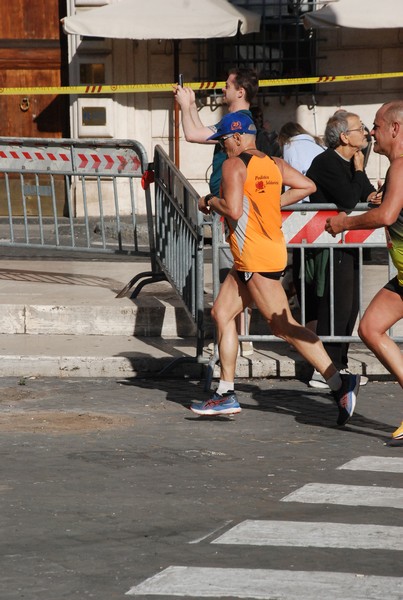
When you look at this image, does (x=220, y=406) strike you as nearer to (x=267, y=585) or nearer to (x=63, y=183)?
(x=267, y=585)

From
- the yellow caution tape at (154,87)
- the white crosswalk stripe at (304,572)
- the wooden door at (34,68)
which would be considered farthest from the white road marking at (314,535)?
the wooden door at (34,68)

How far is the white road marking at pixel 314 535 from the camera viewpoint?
5895 millimetres

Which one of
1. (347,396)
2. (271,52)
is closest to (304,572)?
(347,396)

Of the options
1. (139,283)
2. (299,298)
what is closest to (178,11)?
(139,283)

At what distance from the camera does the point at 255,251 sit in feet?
28.0

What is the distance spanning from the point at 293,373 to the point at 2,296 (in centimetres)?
285

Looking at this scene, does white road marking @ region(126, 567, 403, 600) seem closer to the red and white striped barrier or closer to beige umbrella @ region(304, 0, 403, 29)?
the red and white striped barrier

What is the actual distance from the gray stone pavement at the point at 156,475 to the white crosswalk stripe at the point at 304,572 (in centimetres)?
7

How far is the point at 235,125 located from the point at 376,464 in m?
2.31

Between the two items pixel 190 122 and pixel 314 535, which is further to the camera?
pixel 190 122

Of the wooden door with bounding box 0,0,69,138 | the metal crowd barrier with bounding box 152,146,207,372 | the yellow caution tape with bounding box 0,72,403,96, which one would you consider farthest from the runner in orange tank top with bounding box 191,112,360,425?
the wooden door with bounding box 0,0,69,138

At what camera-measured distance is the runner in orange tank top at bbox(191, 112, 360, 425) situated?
8.46 meters

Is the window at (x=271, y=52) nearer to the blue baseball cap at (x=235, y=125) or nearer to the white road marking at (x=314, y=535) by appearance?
the blue baseball cap at (x=235, y=125)

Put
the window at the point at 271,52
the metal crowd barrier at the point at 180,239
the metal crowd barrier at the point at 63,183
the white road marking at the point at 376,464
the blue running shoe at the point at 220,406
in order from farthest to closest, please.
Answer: the window at the point at 271,52 < the metal crowd barrier at the point at 63,183 < the metal crowd barrier at the point at 180,239 < the blue running shoe at the point at 220,406 < the white road marking at the point at 376,464
